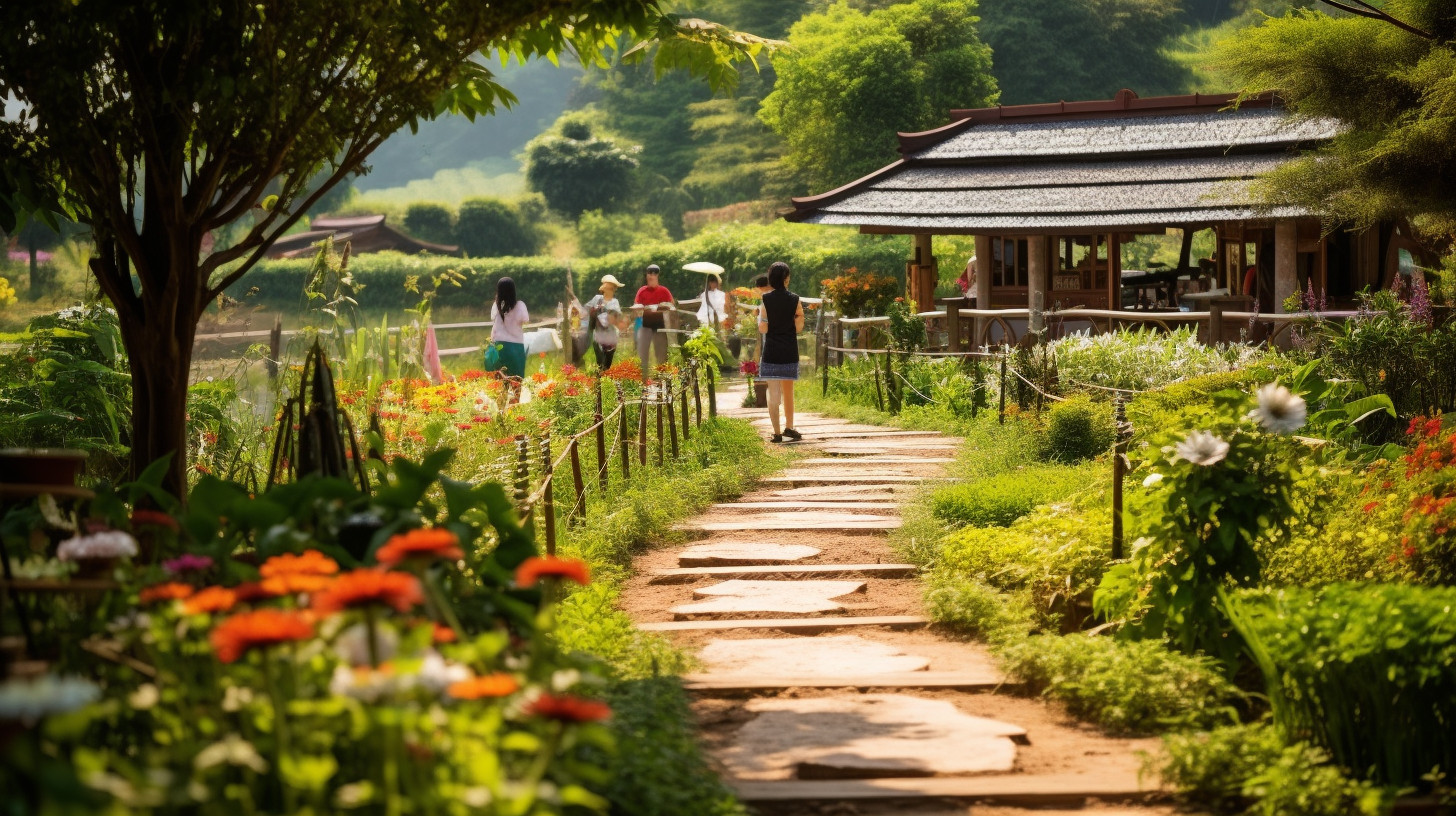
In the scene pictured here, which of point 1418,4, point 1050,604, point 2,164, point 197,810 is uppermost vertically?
point 1418,4

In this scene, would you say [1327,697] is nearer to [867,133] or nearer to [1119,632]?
[1119,632]

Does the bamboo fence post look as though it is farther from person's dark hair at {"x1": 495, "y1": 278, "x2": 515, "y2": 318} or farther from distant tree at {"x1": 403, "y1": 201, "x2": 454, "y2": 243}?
distant tree at {"x1": 403, "y1": 201, "x2": 454, "y2": 243}

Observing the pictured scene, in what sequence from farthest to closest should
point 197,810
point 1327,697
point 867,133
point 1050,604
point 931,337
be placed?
point 867,133 → point 931,337 → point 1050,604 → point 1327,697 → point 197,810

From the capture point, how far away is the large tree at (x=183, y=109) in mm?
5094

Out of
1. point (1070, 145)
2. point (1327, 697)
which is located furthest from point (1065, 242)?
point (1327, 697)

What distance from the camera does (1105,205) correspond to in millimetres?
19219

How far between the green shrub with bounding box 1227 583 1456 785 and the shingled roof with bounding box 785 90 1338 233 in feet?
45.5

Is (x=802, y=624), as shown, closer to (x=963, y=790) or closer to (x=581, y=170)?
(x=963, y=790)

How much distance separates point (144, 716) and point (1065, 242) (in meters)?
20.1

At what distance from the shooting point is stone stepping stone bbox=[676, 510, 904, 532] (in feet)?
28.8

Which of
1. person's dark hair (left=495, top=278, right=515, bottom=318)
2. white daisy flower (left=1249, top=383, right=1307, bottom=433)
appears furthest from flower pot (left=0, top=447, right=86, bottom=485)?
person's dark hair (left=495, top=278, right=515, bottom=318)

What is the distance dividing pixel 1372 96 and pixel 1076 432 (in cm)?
378

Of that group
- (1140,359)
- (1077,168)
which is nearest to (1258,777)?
(1140,359)

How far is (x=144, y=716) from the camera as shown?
3.44 meters
